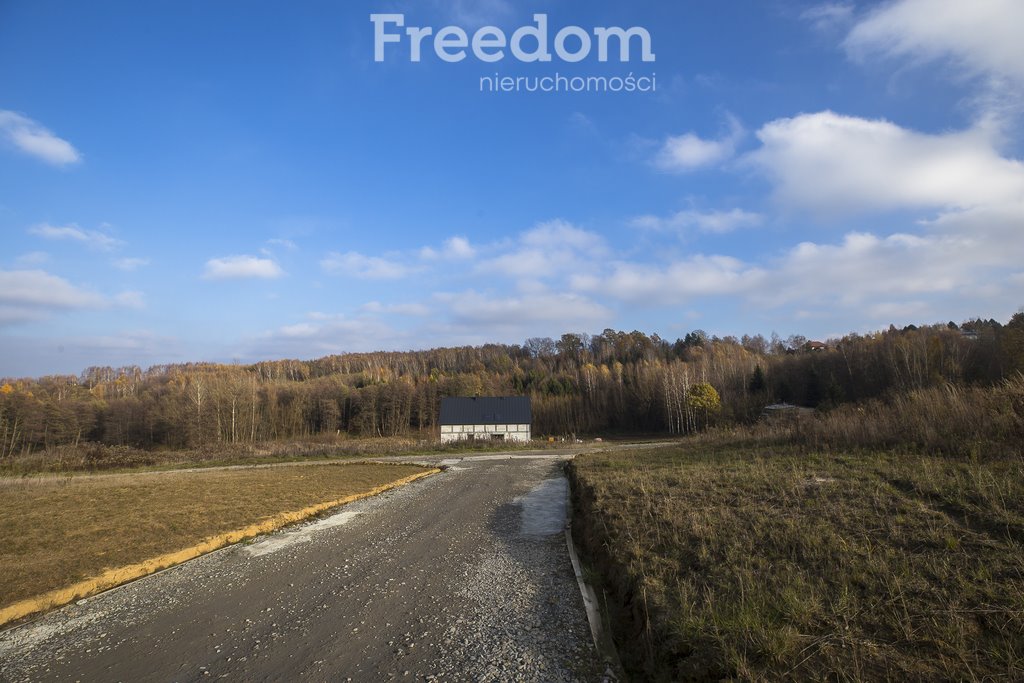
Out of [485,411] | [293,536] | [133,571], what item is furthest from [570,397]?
[133,571]

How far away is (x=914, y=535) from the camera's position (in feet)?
19.2

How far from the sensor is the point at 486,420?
5497 centimetres

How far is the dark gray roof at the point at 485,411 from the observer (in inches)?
2168

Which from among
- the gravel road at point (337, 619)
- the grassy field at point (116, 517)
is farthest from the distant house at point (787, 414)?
the grassy field at point (116, 517)

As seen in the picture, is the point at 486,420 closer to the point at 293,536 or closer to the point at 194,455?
the point at 194,455

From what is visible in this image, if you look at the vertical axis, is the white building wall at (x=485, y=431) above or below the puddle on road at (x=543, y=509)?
below

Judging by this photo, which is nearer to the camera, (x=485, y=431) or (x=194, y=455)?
(x=194, y=455)

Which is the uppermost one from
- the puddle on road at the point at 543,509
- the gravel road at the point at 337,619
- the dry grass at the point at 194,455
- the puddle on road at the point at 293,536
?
the gravel road at the point at 337,619

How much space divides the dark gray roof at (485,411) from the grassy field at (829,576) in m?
46.0

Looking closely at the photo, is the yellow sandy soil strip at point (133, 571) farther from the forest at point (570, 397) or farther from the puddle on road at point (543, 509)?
the forest at point (570, 397)

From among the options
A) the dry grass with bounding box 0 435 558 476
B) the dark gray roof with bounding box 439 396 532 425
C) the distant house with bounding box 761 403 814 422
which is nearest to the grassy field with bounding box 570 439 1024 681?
the distant house with bounding box 761 403 814 422

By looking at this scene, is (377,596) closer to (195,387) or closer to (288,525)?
(288,525)

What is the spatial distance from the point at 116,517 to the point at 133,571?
182 inches

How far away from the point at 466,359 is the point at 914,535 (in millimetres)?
→ 124196
